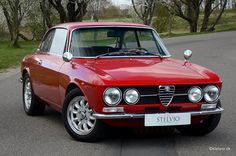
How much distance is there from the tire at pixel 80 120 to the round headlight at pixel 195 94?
1098 millimetres

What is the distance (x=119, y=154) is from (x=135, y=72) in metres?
1.05

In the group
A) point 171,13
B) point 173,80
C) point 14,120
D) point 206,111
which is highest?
point 173,80

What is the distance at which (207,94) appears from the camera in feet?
21.8

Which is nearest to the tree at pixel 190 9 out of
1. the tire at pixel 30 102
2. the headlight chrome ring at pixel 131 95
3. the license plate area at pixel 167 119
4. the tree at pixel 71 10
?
the tree at pixel 71 10

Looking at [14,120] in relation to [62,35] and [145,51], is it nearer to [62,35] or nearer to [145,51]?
[62,35]

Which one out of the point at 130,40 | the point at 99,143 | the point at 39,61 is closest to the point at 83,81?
the point at 99,143

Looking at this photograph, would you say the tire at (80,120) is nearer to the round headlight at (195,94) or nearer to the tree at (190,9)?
the round headlight at (195,94)

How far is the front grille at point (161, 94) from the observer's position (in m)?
6.32

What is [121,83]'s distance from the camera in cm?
625

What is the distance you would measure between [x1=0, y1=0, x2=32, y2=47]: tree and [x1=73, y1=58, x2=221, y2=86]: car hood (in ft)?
83.7

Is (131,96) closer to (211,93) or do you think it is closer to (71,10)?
(211,93)

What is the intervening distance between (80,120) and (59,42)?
1.77m

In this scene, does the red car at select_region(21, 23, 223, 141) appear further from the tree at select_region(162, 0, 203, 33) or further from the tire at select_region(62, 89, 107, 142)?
the tree at select_region(162, 0, 203, 33)

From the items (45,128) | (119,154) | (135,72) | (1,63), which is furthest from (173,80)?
(1,63)
